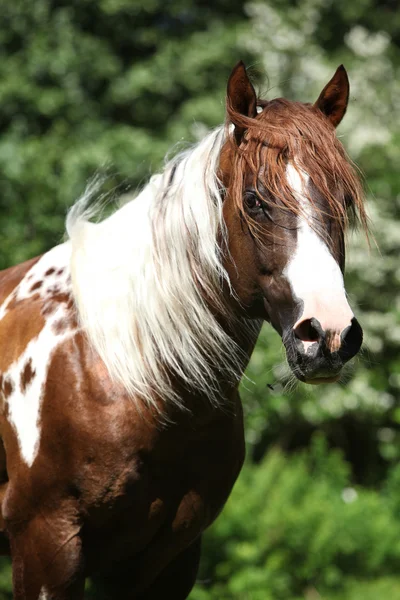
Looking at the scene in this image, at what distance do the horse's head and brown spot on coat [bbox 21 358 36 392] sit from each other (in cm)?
80

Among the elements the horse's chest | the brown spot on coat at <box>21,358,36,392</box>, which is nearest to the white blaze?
the horse's chest

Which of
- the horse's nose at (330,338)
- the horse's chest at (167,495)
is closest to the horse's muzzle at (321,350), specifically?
the horse's nose at (330,338)

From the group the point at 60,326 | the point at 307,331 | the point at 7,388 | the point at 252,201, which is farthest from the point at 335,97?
the point at 7,388

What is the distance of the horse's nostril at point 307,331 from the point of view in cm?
215

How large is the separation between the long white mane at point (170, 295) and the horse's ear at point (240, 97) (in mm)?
138

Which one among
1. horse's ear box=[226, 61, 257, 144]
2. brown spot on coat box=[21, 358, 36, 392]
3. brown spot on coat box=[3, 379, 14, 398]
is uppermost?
horse's ear box=[226, 61, 257, 144]

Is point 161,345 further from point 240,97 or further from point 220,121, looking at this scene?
point 220,121

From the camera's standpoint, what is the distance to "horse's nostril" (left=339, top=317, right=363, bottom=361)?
2.13 metres

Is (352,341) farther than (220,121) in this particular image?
No

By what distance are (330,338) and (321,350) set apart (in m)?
0.05

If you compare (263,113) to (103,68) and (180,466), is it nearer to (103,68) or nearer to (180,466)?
(180,466)

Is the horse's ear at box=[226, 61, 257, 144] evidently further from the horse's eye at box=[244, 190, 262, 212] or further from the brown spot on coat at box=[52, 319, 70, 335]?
the brown spot on coat at box=[52, 319, 70, 335]

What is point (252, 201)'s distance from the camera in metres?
2.38

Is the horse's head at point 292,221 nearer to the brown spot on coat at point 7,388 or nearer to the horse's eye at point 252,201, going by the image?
the horse's eye at point 252,201
